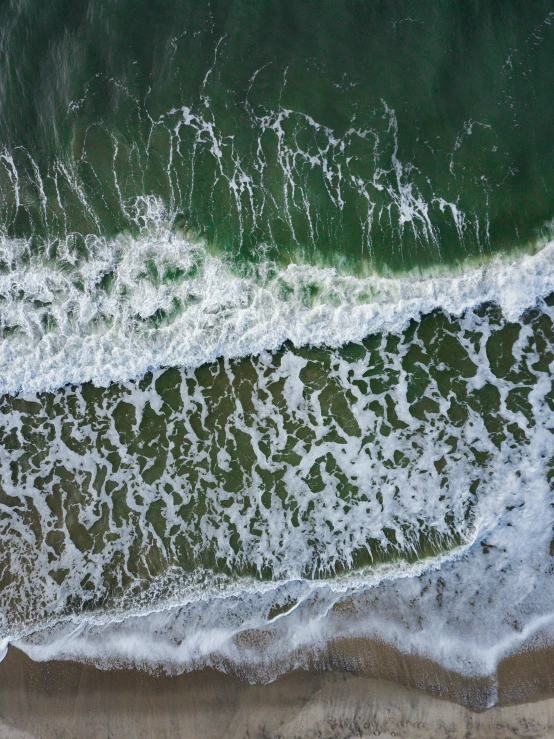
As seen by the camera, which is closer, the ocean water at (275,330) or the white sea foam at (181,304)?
the ocean water at (275,330)

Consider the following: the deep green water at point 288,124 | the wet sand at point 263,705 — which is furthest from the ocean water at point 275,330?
the wet sand at point 263,705

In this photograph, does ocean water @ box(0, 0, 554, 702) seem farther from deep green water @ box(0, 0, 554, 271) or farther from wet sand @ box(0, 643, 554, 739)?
wet sand @ box(0, 643, 554, 739)

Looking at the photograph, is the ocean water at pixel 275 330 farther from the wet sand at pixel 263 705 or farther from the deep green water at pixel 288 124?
the wet sand at pixel 263 705

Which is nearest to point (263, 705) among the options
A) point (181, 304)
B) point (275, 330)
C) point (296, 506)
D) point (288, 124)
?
point (296, 506)

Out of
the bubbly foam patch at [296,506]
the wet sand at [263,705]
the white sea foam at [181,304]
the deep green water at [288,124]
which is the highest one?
the deep green water at [288,124]

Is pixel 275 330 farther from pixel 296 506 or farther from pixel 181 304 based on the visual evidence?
pixel 296 506

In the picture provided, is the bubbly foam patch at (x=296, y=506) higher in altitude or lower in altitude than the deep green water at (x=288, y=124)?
lower

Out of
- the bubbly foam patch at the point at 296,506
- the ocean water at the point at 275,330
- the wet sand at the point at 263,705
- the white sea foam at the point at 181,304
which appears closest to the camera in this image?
the wet sand at the point at 263,705

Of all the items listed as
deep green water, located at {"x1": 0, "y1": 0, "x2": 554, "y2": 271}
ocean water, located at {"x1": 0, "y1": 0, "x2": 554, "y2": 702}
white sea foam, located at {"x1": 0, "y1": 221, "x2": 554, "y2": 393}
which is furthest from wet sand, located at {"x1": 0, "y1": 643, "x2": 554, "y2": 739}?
deep green water, located at {"x1": 0, "y1": 0, "x2": 554, "y2": 271}
